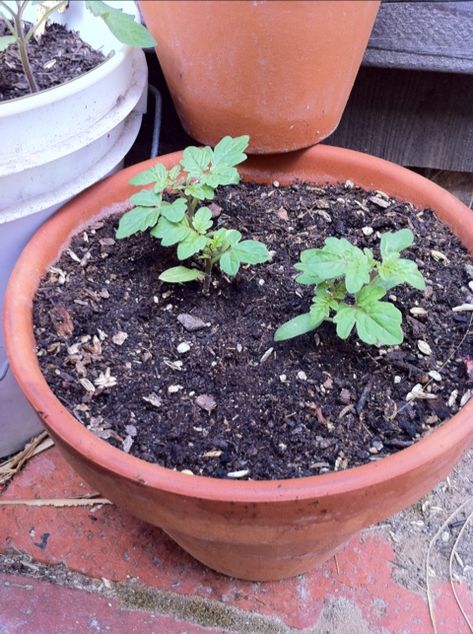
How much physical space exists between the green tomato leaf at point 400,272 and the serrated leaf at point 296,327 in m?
0.12

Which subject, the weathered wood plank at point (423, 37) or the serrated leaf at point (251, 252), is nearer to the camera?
the serrated leaf at point (251, 252)

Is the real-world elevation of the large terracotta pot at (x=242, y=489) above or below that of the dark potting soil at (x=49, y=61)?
below

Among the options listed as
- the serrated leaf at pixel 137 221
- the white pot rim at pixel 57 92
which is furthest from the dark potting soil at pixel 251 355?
the white pot rim at pixel 57 92

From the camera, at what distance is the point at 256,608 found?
1113 mm

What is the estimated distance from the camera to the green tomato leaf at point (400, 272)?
89 centimetres

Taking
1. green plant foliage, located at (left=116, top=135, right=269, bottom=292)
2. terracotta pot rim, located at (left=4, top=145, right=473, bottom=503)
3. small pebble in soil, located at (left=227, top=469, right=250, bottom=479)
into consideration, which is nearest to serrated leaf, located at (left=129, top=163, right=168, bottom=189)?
green plant foliage, located at (left=116, top=135, right=269, bottom=292)

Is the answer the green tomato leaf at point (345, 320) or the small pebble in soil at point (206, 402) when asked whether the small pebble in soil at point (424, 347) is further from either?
the small pebble in soil at point (206, 402)

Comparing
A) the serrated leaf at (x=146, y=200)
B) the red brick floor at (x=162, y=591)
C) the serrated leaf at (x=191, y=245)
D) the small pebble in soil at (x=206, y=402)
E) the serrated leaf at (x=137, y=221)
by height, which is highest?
the serrated leaf at (x=146, y=200)

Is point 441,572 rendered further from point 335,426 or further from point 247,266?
point 247,266

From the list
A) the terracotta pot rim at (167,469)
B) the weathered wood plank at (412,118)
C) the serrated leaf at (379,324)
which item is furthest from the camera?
the weathered wood plank at (412,118)

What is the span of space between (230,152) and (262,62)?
147 millimetres

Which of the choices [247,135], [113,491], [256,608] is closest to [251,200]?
[247,135]

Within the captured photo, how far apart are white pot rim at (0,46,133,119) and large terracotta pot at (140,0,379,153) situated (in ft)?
0.31

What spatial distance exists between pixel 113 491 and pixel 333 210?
2.10 feet
